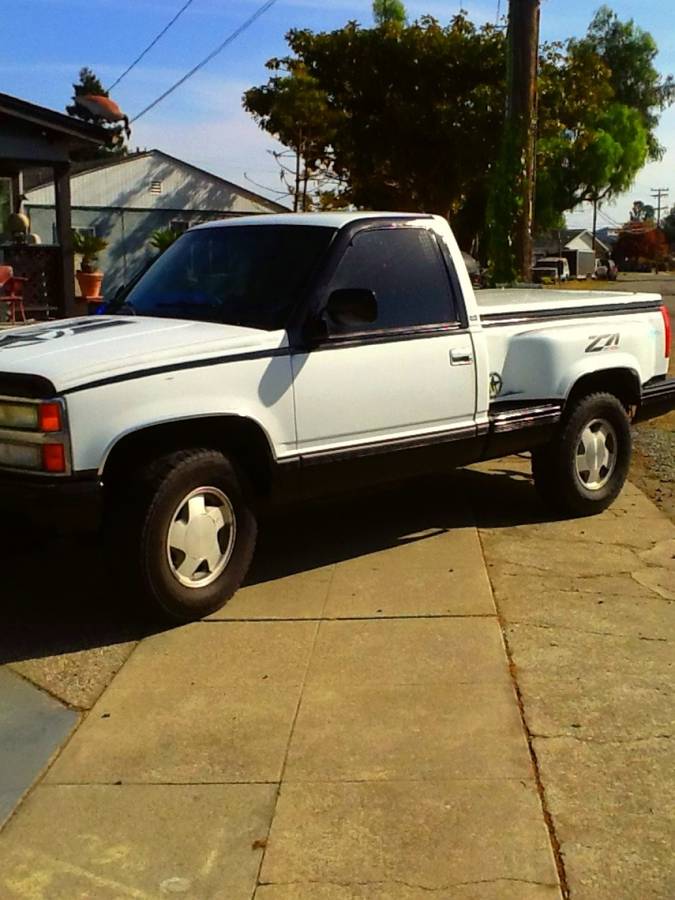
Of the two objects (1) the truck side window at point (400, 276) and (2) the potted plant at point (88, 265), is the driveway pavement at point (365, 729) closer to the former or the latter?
(1) the truck side window at point (400, 276)

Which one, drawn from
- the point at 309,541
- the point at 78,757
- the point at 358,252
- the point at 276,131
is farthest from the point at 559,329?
the point at 276,131

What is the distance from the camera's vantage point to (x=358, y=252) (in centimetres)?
555

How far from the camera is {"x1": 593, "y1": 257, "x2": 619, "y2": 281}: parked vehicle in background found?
68.1 metres

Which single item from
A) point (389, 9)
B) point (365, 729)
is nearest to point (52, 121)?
point (365, 729)

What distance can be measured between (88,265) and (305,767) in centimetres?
1875

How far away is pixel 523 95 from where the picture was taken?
10578 millimetres

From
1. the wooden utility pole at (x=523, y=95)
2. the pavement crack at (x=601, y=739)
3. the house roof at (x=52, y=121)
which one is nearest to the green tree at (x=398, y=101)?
the house roof at (x=52, y=121)

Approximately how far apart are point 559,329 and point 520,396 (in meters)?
0.53

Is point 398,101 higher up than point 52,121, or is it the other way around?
point 398,101

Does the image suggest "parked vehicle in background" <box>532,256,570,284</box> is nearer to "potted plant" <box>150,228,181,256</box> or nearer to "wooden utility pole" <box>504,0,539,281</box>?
"potted plant" <box>150,228,181,256</box>

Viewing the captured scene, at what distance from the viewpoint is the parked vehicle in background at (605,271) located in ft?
224

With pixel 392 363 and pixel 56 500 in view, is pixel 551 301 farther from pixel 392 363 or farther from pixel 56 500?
pixel 56 500

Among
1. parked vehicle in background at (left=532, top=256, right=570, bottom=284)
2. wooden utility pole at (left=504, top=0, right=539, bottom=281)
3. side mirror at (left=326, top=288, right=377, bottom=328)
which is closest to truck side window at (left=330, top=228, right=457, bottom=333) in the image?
side mirror at (left=326, top=288, right=377, bottom=328)

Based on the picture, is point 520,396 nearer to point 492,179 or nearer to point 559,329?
point 559,329
